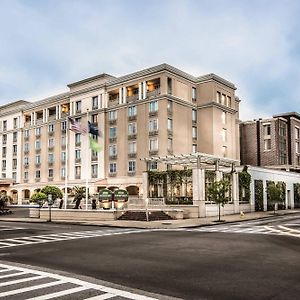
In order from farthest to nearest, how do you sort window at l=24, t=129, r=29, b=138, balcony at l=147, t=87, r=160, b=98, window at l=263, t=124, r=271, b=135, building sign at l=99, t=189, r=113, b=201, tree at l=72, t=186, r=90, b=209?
1. window at l=263, t=124, r=271, b=135
2. window at l=24, t=129, r=29, b=138
3. balcony at l=147, t=87, r=160, b=98
4. tree at l=72, t=186, r=90, b=209
5. building sign at l=99, t=189, r=113, b=201

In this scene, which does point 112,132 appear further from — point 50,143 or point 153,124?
point 50,143

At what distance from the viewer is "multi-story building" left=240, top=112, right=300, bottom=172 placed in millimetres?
84250

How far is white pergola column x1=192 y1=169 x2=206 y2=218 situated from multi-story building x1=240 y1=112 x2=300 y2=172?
45.3 metres

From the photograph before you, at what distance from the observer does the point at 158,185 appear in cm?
4809

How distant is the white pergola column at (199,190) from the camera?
40406 mm

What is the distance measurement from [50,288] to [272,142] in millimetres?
79662

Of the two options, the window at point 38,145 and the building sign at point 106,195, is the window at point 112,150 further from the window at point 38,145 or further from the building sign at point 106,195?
the building sign at point 106,195

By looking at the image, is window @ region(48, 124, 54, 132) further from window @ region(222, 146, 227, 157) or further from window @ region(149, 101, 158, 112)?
window @ region(222, 146, 227, 157)

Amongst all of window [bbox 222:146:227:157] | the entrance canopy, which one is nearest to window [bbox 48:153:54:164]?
window [bbox 222:146:227:157]

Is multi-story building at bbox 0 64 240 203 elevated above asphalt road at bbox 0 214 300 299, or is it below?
above

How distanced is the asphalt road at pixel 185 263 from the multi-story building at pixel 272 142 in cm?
6638

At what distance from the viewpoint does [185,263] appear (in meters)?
13.0

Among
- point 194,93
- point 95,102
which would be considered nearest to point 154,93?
point 194,93

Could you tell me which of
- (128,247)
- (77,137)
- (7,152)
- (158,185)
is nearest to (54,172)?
(77,137)
